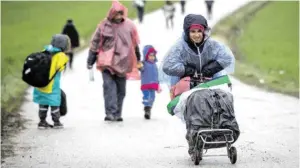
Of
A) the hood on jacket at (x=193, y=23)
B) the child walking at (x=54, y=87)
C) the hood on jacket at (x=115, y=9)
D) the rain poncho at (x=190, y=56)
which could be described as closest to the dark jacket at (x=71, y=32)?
the hood on jacket at (x=115, y=9)

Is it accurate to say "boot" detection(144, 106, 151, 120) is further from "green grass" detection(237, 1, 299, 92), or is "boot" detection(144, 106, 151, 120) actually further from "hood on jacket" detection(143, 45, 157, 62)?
"green grass" detection(237, 1, 299, 92)

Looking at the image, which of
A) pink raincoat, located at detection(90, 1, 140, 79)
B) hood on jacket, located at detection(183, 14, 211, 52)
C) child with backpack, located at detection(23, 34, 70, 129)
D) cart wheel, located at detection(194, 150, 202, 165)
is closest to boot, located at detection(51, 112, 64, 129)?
child with backpack, located at detection(23, 34, 70, 129)

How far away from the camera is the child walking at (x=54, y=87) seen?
12.1 m

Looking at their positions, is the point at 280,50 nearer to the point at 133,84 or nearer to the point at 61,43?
the point at 133,84

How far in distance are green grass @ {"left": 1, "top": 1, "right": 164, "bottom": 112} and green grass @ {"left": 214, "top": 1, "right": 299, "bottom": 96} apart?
22.2ft

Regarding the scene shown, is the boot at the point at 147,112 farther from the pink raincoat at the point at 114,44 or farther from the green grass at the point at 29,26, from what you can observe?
the green grass at the point at 29,26

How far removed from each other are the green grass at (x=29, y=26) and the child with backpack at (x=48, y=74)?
251 cm

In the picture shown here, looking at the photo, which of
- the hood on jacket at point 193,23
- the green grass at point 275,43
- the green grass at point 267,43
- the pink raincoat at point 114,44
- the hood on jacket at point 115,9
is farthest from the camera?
the green grass at point 275,43

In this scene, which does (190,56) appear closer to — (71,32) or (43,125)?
(43,125)

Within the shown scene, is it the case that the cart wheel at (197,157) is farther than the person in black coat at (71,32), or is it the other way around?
the person in black coat at (71,32)

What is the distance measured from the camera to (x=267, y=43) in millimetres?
34906

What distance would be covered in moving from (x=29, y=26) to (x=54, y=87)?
3399 cm

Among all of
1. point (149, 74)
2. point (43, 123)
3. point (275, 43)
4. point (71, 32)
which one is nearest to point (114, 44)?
point (149, 74)

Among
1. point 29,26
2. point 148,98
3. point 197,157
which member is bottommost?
point 197,157
